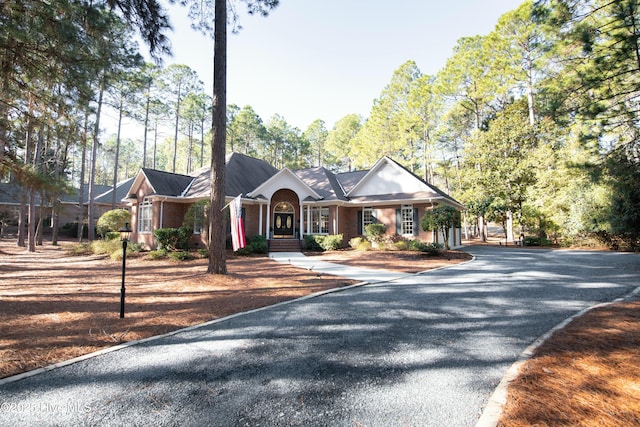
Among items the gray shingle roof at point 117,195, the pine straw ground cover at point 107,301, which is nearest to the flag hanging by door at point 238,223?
the pine straw ground cover at point 107,301

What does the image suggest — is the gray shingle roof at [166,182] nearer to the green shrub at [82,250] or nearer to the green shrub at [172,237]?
the green shrub at [172,237]

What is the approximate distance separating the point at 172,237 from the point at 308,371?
13.4 m

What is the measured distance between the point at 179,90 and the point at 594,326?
114ft

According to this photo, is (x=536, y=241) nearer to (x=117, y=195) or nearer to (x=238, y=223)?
(x=238, y=223)

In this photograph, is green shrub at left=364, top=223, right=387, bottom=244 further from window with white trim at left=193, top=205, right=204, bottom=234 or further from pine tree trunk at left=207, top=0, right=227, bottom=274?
pine tree trunk at left=207, top=0, right=227, bottom=274

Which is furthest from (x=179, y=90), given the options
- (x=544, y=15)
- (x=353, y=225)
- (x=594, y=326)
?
(x=594, y=326)

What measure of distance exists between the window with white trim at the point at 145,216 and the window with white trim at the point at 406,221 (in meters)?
15.2

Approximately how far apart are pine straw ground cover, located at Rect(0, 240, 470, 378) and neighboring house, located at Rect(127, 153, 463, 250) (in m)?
6.66

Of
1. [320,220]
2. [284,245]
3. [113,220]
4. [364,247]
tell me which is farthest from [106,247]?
[364,247]

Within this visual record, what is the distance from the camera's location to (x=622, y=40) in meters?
7.21

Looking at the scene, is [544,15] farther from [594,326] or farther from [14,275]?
[14,275]

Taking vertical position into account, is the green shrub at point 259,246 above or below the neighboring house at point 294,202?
below

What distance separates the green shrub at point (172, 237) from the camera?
14.3m

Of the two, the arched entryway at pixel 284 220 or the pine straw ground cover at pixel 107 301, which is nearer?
the pine straw ground cover at pixel 107 301
